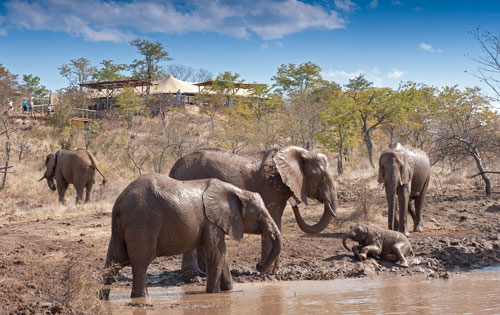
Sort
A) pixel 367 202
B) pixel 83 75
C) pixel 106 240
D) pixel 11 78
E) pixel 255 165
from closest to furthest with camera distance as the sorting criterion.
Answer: pixel 255 165
pixel 106 240
pixel 367 202
pixel 11 78
pixel 83 75

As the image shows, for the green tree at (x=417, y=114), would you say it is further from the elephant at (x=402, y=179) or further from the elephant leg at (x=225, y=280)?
the elephant leg at (x=225, y=280)

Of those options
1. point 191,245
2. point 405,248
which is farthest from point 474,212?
point 191,245

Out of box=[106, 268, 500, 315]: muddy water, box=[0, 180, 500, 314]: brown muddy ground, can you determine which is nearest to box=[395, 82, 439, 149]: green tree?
box=[0, 180, 500, 314]: brown muddy ground

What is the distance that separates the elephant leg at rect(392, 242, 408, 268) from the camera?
11120 mm

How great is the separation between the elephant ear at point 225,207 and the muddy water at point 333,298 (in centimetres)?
94

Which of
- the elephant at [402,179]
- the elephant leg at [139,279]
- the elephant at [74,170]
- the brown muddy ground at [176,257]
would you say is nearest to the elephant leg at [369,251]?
the brown muddy ground at [176,257]

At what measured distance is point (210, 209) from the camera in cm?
820

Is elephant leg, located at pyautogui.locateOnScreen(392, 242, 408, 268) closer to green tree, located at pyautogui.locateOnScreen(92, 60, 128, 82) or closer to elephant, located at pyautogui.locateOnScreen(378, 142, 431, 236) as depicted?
elephant, located at pyautogui.locateOnScreen(378, 142, 431, 236)

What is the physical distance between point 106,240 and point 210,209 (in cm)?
517

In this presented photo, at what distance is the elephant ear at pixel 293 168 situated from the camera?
34.2ft

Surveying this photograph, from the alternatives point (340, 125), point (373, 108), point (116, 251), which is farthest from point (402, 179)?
point (373, 108)

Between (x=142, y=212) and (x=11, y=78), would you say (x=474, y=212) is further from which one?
(x=11, y=78)

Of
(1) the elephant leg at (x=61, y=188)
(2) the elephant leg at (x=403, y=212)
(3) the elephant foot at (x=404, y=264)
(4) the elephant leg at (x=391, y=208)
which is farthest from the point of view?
(1) the elephant leg at (x=61, y=188)

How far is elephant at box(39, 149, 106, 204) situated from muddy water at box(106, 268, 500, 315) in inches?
448
